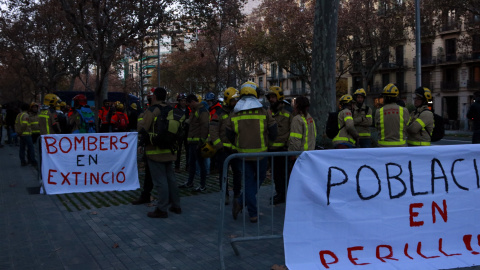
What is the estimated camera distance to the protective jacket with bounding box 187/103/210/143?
30.6 feet

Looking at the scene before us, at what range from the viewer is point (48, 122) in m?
12.0

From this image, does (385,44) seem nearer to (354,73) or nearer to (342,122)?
(354,73)

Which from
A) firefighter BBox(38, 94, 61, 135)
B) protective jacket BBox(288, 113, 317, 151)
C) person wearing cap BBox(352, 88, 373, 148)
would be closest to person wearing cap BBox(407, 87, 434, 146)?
protective jacket BBox(288, 113, 317, 151)

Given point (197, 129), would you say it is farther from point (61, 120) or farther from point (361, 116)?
point (61, 120)

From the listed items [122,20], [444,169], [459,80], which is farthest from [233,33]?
[444,169]

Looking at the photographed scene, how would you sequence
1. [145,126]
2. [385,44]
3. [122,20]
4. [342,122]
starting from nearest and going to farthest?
[145,126] → [342,122] → [122,20] → [385,44]

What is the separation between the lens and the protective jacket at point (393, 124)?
22.6 feet

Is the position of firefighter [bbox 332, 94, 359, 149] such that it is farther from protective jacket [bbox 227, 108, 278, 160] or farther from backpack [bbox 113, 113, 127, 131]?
backpack [bbox 113, 113, 127, 131]

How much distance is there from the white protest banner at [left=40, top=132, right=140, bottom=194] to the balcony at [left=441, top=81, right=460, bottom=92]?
45427 millimetres

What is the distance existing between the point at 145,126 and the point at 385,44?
34.7m

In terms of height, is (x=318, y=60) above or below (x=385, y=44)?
below

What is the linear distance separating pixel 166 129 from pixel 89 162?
297 centimetres

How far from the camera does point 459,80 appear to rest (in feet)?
157

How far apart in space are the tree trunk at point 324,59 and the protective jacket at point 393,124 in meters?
4.77
